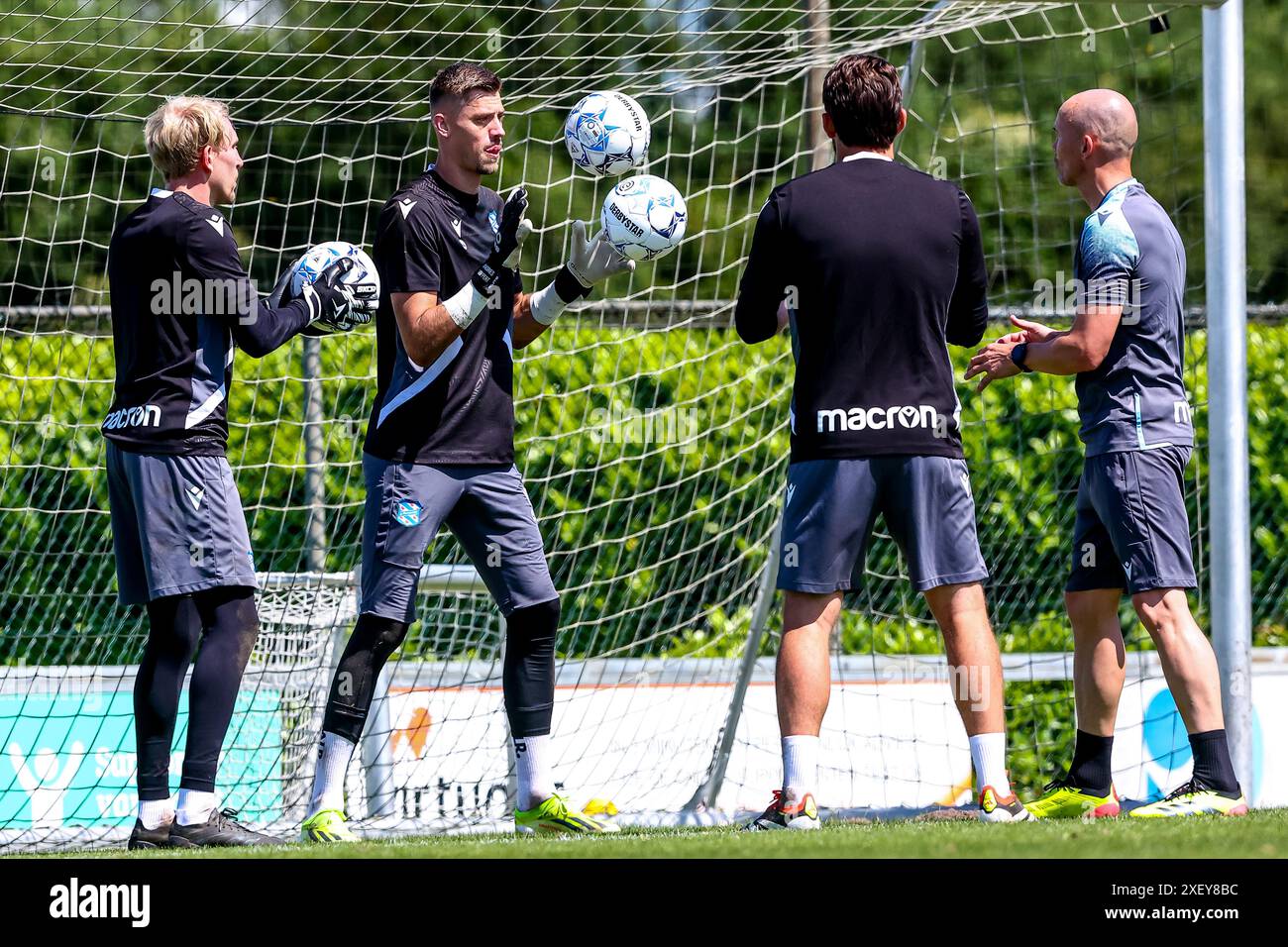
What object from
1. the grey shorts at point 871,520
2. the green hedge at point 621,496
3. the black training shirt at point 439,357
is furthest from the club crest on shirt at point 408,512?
the green hedge at point 621,496

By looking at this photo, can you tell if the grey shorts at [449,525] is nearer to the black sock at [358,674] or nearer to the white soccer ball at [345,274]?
the black sock at [358,674]

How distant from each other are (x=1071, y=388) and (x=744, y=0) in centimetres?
346

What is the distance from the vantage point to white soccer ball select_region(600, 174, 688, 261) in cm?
461

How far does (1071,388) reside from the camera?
10.0 m

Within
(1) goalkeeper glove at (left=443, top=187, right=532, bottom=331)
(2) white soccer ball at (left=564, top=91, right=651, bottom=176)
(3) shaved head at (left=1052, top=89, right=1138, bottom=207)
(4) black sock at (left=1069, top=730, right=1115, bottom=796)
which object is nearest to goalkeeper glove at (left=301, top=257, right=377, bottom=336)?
(1) goalkeeper glove at (left=443, top=187, right=532, bottom=331)

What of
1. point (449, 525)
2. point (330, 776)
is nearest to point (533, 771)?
point (330, 776)

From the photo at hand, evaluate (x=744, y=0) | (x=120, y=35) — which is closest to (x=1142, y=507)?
(x=744, y=0)

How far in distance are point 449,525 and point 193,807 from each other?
41.6 inches

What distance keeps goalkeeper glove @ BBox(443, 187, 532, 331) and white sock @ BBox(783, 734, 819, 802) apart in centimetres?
146

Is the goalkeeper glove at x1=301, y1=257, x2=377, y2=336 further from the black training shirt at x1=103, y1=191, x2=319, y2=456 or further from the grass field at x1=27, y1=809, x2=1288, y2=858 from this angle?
the grass field at x1=27, y1=809, x2=1288, y2=858

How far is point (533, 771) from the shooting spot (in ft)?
15.1

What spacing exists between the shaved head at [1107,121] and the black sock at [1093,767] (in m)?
1.78

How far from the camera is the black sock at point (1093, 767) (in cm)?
483

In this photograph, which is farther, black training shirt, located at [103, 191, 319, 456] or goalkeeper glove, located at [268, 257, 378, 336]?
goalkeeper glove, located at [268, 257, 378, 336]
